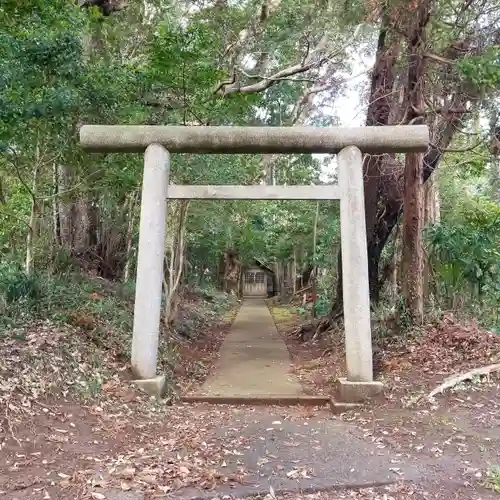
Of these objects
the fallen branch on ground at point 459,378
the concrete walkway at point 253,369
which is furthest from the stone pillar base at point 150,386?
the fallen branch on ground at point 459,378

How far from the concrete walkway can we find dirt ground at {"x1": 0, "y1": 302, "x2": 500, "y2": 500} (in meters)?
0.68

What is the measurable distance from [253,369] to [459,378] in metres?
3.61

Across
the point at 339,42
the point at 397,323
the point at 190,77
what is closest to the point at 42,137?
the point at 190,77

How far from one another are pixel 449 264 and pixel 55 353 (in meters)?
6.12

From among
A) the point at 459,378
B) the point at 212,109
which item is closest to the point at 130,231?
the point at 212,109

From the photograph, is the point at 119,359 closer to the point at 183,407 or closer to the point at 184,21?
the point at 183,407

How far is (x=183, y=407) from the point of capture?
19.4 ft

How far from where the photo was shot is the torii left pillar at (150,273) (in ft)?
18.9

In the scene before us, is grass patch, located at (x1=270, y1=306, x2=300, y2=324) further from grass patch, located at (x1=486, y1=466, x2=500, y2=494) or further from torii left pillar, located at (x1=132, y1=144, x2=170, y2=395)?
grass patch, located at (x1=486, y1=466, x2=500, y2=494)

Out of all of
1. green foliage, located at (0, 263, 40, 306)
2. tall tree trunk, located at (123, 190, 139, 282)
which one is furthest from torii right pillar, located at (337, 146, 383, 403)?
tall tree trunk, located at (123, 190, 139, 282)

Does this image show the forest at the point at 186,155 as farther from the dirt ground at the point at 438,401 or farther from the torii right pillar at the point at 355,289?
the torii right pillar at the point at 355,289

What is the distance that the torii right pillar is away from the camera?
570cm

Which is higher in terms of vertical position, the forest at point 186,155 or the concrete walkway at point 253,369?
the forest at point 186,155

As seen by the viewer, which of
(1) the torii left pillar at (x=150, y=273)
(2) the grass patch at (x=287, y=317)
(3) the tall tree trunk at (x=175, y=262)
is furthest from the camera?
(2) the grass patch at (x=287, y=317)
